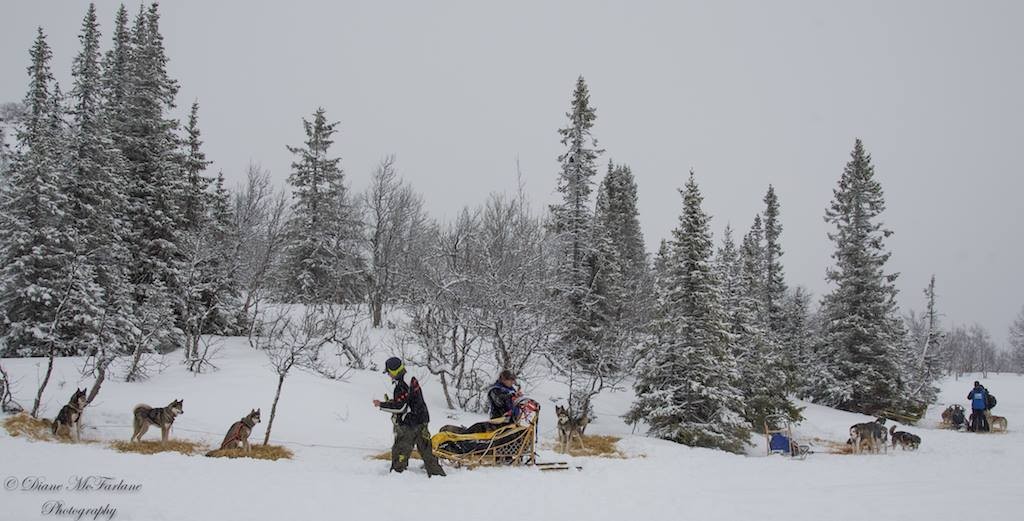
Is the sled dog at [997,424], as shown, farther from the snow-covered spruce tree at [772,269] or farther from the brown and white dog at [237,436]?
the brown and white dog at [237,436]

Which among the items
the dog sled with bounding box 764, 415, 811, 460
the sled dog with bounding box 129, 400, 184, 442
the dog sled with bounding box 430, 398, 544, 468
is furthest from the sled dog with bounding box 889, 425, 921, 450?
the sled dog with bounding box 129, 400, 184, 442

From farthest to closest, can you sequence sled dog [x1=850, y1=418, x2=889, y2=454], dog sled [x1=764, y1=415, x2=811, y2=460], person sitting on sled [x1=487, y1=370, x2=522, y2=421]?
sled dog [x1=850, y1=418, x2=889, y2=454], dog sled [x1=764, y1=415, x2=811, y2=460], person sitting on sled [x1=487, y1=370, x2=522, y2=421]

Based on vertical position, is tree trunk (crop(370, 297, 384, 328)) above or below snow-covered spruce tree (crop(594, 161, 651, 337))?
below

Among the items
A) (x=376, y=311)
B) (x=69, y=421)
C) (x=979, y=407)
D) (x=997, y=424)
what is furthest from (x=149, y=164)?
(x=997, y=424)

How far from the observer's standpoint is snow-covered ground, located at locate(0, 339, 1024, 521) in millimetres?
6422

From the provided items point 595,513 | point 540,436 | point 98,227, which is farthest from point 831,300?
point 98,227

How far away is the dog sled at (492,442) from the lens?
30.6 feet

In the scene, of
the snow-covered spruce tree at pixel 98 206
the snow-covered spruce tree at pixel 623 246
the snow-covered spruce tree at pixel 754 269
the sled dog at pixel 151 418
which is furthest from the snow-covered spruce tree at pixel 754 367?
the snow-covered spruce tree at pixel 98 206

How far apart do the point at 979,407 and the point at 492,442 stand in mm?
21639

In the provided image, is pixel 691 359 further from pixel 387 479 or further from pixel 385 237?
pixel 385 237

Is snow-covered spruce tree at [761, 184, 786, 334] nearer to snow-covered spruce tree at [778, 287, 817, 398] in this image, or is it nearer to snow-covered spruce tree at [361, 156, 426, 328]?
snow-covered spruce tree at [778, 287, 817, 398]

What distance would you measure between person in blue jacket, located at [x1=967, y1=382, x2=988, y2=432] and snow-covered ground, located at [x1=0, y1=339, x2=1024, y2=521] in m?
6.44

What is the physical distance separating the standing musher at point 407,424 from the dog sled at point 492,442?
2.06 ft

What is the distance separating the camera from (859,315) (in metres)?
25.8
